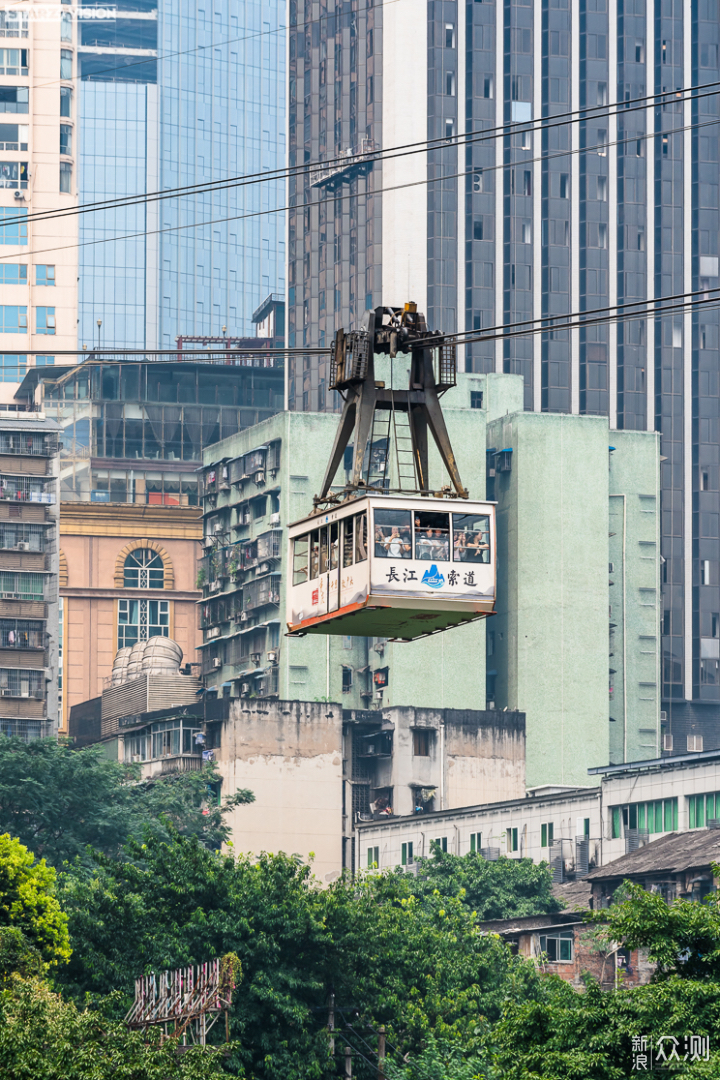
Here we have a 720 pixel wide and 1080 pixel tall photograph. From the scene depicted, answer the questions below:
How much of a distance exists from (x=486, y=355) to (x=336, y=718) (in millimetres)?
52988

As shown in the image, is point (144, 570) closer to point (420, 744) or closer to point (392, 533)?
point (420, 744)

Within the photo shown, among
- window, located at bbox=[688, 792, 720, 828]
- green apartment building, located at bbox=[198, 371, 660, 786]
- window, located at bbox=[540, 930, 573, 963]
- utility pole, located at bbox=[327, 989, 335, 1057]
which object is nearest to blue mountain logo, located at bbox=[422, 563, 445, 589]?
utility pole, located at bbox=[327, 989, 335, 1057]

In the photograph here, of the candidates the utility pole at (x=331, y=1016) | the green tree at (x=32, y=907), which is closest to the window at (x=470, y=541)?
the utility pole at (x=331, y=1016)

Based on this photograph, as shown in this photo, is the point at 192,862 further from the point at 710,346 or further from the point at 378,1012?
the point at 710,346

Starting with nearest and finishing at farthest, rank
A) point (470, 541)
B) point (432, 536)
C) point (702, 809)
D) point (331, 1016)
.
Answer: point (432, 536), point (470, 541), point (331, 1016), point (702, 809)

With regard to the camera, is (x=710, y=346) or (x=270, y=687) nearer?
(x=270, y=687)

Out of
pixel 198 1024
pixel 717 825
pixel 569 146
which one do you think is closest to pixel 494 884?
pixel 717 825

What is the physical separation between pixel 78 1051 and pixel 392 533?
11.3 m

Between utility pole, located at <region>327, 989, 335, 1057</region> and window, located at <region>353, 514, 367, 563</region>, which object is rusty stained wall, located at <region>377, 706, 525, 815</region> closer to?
utility pole, located at <region>327, 989, 335, 1057</region>

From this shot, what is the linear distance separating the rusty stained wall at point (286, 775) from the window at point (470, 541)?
8936 centimetres

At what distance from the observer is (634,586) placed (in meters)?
153

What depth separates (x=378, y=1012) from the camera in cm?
7150

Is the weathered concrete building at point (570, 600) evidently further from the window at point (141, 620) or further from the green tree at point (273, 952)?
the green tree at point (273, 952)

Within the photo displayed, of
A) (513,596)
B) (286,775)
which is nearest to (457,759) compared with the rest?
(286,775)
